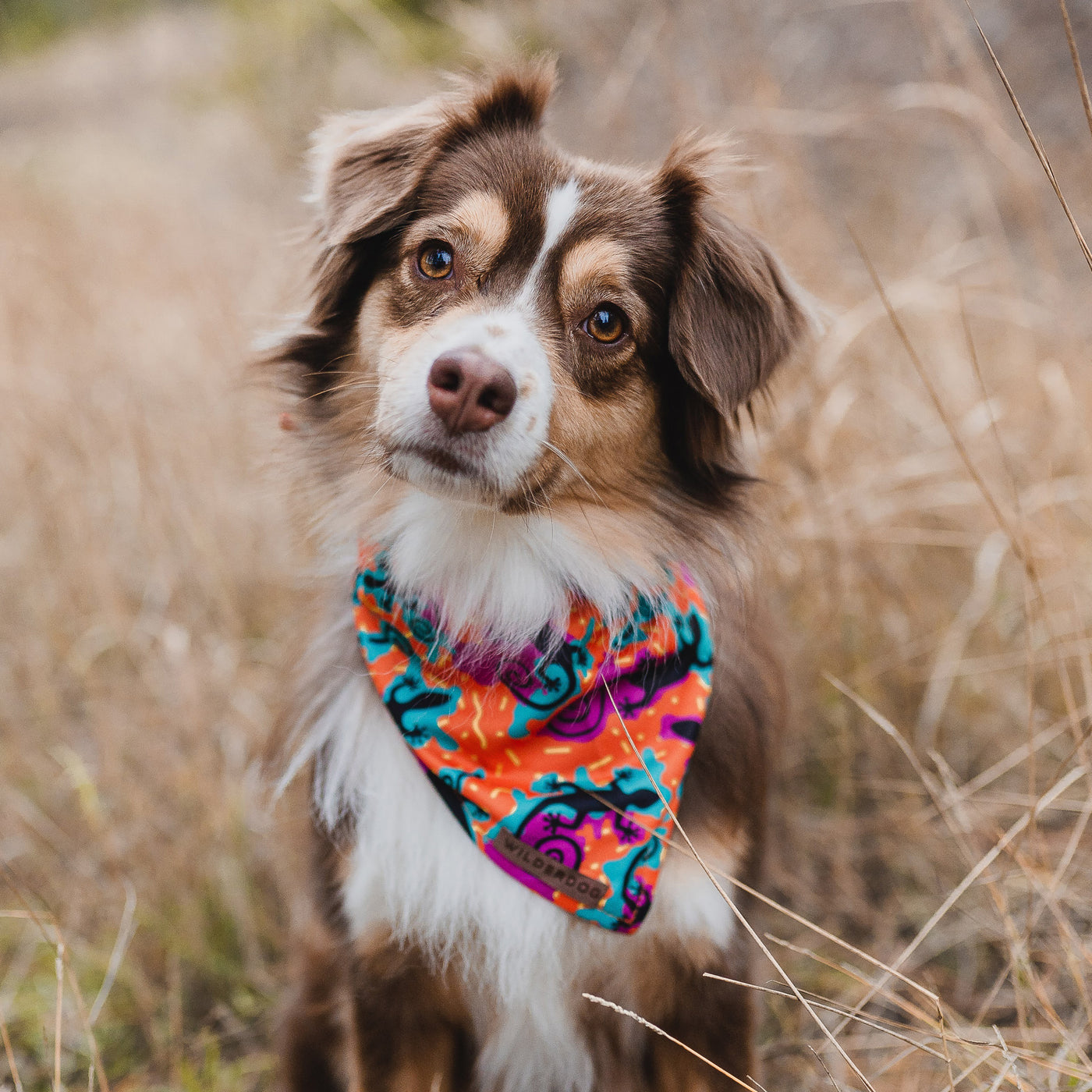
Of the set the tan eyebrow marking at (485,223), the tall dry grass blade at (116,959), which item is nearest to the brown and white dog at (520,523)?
the tan eyebrow marking at (485,223)

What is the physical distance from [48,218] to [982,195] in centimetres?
512

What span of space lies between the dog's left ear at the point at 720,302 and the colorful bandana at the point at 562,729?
49 cm

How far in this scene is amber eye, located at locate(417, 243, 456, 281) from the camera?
200 centimetres

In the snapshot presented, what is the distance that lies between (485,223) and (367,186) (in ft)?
1.11

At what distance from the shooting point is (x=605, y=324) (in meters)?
2.01

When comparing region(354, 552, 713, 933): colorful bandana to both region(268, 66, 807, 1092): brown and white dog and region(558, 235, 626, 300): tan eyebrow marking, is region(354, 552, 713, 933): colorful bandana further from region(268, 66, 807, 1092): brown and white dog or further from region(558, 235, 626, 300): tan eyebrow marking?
region(558, 235, 626, 300): tan eyebrow marking

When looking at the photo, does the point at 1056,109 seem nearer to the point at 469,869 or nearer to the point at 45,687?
Result: the point at 469,869

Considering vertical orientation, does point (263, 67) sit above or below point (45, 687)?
above

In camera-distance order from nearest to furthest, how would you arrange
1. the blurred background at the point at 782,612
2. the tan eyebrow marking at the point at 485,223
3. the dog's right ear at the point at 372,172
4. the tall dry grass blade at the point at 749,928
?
1. the tall dry grass blade at the point at 749,928
2. the tan eyebrow marking at the point at 485,223
3. the dog's right ear at the point at 372,172
4. the blurred background at the point at 782,612

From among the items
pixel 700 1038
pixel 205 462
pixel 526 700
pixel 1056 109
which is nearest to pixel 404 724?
pixel 526 700

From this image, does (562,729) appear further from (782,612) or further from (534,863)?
(782,612)

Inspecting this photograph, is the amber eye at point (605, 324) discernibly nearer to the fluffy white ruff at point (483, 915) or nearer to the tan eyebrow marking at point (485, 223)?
the tan eyebrow marking at point (485, 223)

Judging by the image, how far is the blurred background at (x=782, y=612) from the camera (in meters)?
2.53

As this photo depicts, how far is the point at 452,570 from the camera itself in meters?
2.12
